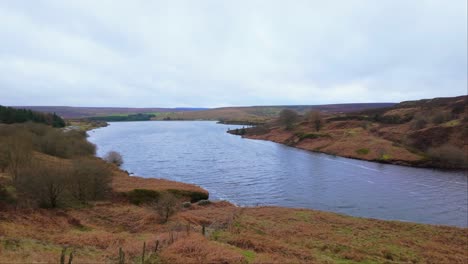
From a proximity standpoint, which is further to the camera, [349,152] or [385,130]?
[385,130]

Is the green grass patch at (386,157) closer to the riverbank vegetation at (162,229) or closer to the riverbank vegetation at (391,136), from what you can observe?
the riverbank vegetation at (391,136)

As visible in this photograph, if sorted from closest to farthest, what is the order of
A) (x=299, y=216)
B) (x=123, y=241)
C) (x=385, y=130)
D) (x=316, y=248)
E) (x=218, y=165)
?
(x=123, y=241)
(x=316, y=248)
(x=299, y=216)
(x=218, y=165)
(x=385, y=130)

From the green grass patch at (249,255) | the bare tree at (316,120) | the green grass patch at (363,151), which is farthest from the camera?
the bare tree at (316,120)

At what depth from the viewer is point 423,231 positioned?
27.3 m

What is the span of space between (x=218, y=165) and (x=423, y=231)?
40174 millimetres

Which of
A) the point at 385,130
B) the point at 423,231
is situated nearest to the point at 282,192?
the point at 423,231

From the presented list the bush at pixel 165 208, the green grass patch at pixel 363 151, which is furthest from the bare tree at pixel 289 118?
the bush at pixel 165 208

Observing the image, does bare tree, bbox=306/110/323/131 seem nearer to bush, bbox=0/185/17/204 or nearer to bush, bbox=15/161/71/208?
bush, bbox=15/161/71/208

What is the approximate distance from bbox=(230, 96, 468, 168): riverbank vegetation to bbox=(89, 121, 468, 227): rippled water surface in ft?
21.0

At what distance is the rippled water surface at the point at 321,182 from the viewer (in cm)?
3709

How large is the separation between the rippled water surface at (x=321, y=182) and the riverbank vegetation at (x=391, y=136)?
252 inches

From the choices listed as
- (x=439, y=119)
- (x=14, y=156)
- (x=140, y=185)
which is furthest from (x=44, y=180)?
(x=439, y=119)

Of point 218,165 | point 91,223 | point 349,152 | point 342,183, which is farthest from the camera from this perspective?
point 349,152

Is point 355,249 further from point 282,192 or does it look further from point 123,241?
point 282,192
